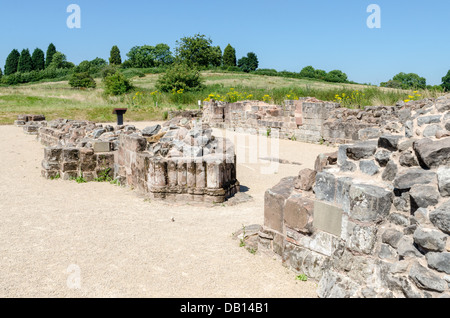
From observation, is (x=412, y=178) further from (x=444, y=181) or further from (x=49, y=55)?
(x=49, y=55)

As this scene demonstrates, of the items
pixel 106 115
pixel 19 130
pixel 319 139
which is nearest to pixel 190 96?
pixel 106 115

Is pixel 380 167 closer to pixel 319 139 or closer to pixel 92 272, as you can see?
pixel 92 272

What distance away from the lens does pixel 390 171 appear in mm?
3582

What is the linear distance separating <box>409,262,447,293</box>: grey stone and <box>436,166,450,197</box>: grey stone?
587 mm

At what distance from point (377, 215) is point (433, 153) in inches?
27.1

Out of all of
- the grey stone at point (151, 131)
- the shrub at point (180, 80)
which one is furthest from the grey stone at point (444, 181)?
the shrub at point (180, 80)

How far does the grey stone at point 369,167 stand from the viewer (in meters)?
3.75

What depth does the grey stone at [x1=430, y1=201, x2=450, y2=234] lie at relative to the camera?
111 inches

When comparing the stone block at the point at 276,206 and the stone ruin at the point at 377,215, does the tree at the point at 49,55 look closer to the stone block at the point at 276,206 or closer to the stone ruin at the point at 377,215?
the stone block at the point at 276,206

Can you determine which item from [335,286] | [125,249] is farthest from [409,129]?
[125,249]

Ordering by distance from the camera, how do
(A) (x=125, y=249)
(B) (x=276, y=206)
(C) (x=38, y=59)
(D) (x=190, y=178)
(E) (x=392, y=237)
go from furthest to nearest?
(C) (x=38, y=59)
(D) (x=190, y=178)
(A) (x=125, y=249)
(B) (x=276, y=206)
(E) (x=392, y=237)

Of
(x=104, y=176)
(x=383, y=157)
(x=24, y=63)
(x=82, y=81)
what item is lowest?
(x=104, y=176)

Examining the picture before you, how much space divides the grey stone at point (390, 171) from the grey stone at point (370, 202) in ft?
0.69

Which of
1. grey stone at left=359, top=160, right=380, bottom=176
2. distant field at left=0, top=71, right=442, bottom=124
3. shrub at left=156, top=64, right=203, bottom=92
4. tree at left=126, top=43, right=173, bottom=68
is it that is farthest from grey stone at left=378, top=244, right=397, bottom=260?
tree at left=126, top=43, right=173, bottom=68
